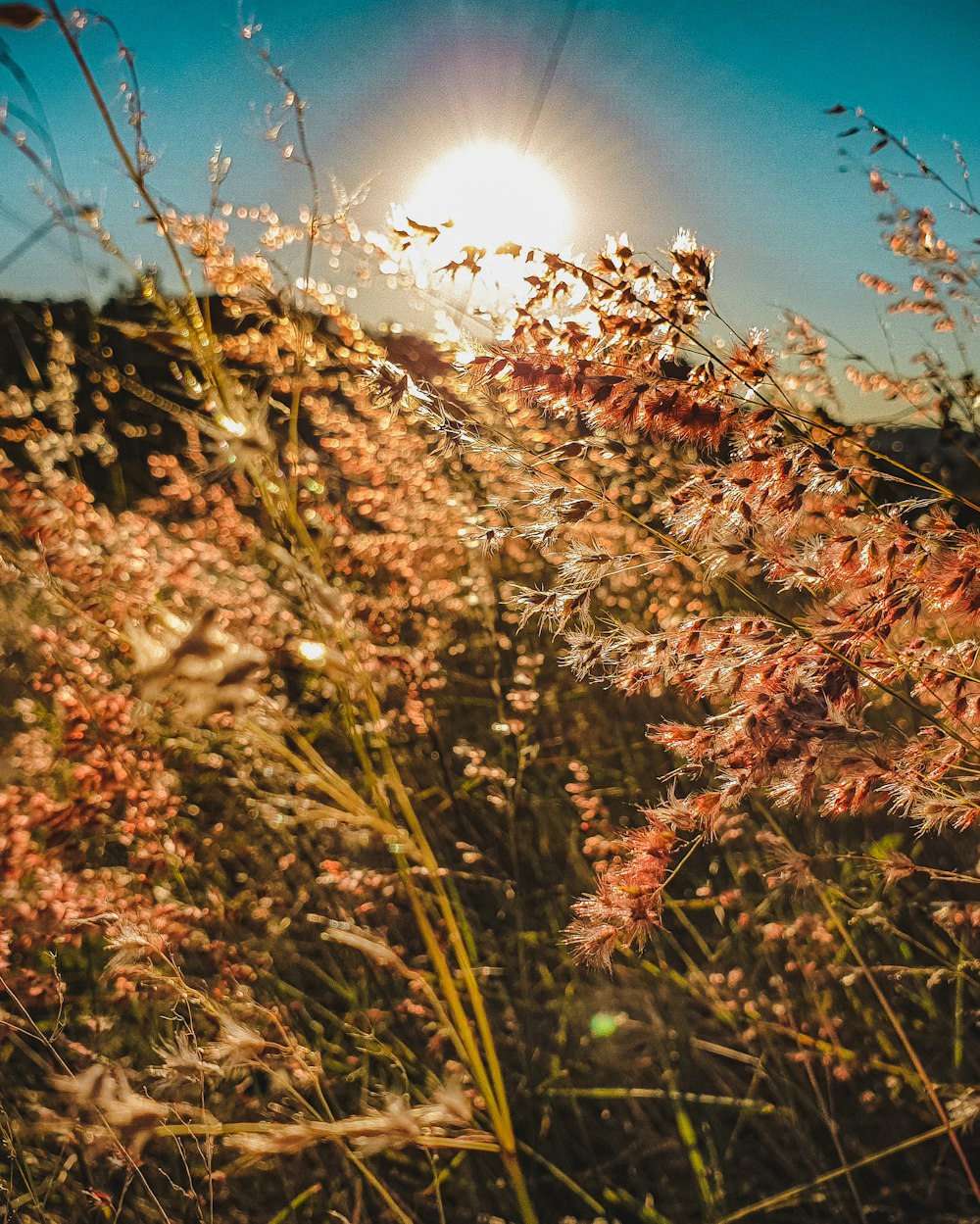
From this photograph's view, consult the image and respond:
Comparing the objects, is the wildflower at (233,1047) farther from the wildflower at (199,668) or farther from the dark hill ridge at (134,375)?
the dark hill ridge at (134,375)

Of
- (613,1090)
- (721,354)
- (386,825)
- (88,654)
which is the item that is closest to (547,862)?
(613,1090)

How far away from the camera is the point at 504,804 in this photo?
1.59 meters

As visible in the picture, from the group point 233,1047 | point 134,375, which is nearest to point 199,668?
point 233,1047

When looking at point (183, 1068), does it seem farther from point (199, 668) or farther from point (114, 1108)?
point (199, 668)

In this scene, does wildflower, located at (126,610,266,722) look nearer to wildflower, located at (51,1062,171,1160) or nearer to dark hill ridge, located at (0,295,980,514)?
wildflower, located at (51,1062,171,1160)

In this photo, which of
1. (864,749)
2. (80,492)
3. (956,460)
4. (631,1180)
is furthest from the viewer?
(956,460)

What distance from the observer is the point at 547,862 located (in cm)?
170

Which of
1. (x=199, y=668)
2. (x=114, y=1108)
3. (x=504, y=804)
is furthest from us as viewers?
(x=504, y=804)

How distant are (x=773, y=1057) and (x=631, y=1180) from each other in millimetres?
301

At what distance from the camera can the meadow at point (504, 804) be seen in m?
0.76

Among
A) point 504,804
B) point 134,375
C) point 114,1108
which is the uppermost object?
point 134,375

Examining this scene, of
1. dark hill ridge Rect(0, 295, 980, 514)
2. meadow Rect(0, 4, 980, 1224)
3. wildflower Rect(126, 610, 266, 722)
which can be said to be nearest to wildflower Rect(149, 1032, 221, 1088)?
meadow Rect(0, 4, 980, 1224)

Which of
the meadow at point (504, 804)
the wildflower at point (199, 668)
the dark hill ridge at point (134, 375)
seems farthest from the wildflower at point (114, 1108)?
the dark hill ridge at point (134, 375)

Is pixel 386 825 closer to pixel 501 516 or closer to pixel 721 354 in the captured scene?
pixel 501 516
